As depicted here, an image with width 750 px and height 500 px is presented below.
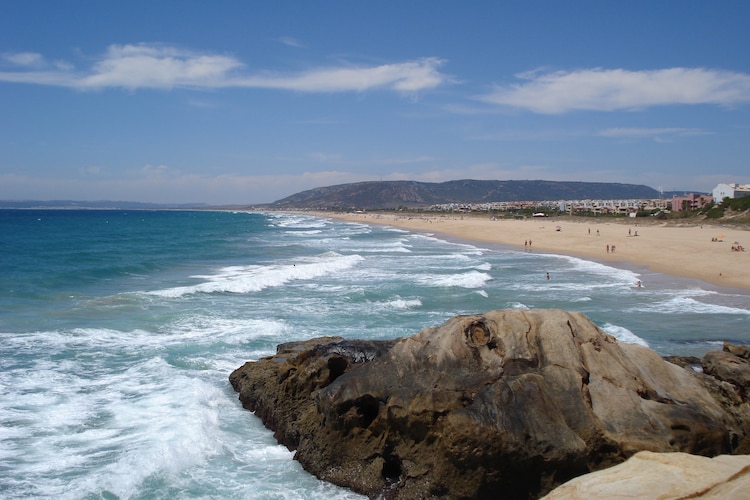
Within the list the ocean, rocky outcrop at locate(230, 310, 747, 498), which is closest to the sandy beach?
the ocean

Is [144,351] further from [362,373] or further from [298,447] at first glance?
[362,373]

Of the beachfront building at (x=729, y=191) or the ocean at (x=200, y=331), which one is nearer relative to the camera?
the ocean at (x=200, y=331)

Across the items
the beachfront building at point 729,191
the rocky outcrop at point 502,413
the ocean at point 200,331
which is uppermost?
the beachfront building at point 729,191

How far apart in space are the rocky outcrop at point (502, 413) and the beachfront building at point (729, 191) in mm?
90932

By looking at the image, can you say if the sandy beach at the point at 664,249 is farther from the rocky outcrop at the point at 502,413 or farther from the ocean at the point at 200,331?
the rocky outcrop at the point at 502,413

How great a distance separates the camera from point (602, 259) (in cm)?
3953

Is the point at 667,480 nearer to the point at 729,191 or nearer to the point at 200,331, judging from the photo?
the point at 200,331

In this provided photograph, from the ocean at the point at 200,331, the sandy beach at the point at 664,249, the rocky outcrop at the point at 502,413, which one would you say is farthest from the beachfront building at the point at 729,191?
the rocky outcrop at the point at 502,413

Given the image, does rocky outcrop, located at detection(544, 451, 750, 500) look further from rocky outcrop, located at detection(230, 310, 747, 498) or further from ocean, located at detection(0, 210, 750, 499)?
ocean, located at detection(0, 210, 750, 499)

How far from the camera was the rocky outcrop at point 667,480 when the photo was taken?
16.4 feet

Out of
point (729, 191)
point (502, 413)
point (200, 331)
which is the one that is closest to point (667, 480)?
point (502, 413)

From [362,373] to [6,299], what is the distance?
2090 cm

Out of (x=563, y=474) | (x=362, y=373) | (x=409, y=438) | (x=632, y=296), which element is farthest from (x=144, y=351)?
(x=632, y=296)

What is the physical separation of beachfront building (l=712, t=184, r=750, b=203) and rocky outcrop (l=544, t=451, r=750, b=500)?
309 ft
